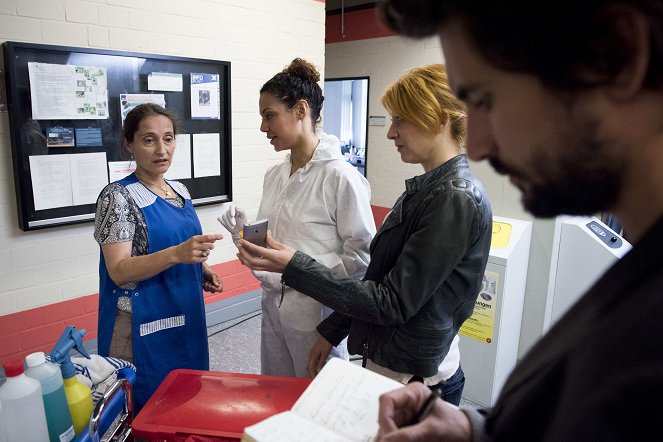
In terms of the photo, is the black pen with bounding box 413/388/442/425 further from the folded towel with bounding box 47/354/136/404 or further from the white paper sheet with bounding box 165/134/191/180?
the white paper sheet with bounding box 165/134/191/180

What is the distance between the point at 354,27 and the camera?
5.50m

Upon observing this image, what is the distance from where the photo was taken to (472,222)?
120 centimetres

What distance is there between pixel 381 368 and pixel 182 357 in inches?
31.8

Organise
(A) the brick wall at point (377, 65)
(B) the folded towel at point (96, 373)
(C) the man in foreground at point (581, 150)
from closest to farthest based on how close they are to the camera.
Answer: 1. (C) the man in foreground at point (581, 150)
2. (B) the folded towel at point (96, 373)
3. (A) the brick wall at point (377, 65)

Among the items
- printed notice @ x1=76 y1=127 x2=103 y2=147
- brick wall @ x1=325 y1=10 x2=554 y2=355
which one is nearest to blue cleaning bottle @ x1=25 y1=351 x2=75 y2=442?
printed notice @ x1=76 y1=127 x2=103 y2=147

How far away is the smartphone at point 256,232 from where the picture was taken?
4.83ft

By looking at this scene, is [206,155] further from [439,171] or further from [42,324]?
[439,171]

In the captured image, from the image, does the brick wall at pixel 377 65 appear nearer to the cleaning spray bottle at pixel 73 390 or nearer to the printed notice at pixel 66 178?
the printed notice at pixel 66 178

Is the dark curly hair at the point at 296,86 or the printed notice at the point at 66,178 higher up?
the dark curly hair at the point at 296,86

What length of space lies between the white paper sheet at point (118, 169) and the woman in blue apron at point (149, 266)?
3.32ft

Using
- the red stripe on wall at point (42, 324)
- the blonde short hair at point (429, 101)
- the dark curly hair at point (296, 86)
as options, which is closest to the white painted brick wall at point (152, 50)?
the red stripe on wall at point (42, 324)

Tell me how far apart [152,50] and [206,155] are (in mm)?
756

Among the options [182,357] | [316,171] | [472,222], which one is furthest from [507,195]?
[182,357]

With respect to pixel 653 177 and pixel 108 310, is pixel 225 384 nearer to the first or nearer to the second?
pixel 108 310
